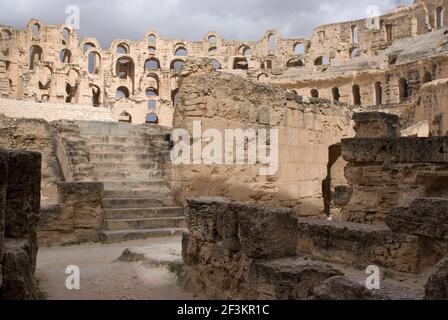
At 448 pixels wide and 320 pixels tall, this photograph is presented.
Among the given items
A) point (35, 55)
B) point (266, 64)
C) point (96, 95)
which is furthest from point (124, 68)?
point (266, 64)

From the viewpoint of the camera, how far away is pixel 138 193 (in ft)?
31.0

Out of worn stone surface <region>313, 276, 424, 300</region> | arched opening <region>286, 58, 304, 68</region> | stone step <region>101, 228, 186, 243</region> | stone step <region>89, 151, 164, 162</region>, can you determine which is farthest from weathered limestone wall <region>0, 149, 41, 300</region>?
arched opening <region>286, 58, 304, 68</region>

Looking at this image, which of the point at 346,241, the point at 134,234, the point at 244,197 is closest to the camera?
the point at 346,241

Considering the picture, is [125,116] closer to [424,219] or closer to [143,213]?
[143,213]

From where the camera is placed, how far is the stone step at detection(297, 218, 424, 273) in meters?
5.46

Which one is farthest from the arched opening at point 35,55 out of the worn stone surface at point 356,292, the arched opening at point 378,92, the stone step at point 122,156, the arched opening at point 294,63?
the worn stone surface at point 356,292

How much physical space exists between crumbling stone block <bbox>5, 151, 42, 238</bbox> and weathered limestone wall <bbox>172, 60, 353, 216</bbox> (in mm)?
4465

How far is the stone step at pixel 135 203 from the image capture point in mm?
8969

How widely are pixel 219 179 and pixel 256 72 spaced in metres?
30.2

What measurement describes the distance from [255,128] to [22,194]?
549 cm

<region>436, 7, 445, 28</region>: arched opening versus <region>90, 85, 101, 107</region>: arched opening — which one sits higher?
<region>436, 7, 445, 28</region>: arched opening

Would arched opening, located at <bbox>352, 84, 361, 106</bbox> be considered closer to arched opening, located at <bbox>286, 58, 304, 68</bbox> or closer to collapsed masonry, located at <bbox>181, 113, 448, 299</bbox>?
arched opening, located at <bbox>286, 58, 304, 68</bbox>

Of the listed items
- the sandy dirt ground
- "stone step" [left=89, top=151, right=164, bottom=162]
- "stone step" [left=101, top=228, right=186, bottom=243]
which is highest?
"stone step" [left=89, top=151, right=164, bottom=162]

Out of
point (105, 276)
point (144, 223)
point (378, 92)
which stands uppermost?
point (378, 92)
